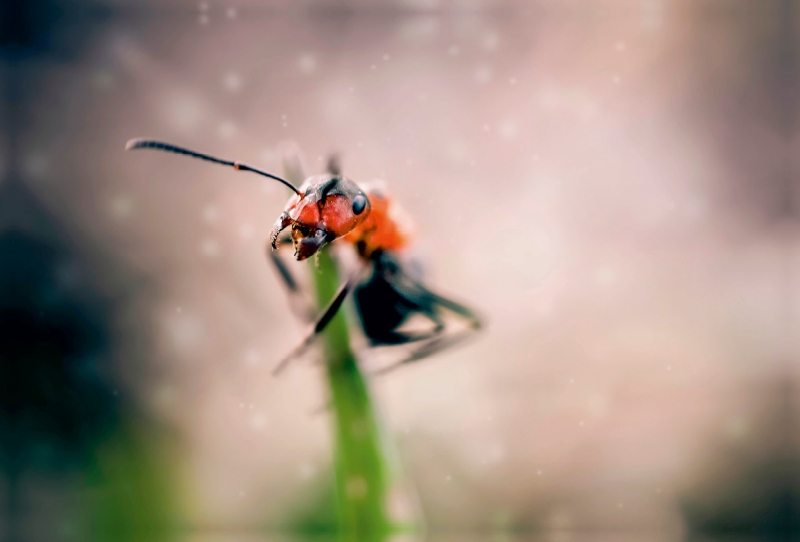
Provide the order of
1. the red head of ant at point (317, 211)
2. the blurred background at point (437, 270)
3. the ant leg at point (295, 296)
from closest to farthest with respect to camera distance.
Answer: the red head of ant at point (317, 211) → the ant leg at point (295, 296) → the blurred background at point (437, 270)

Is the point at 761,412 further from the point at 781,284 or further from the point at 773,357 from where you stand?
→ the point at 781,284

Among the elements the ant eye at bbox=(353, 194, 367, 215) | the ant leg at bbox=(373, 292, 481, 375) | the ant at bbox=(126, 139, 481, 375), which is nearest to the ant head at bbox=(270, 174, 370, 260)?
the ant eye at bbox=(353, 194, 367, 215)

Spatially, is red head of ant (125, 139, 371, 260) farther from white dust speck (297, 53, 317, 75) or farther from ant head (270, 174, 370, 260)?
white dust speck (297, 53, 317, 75)

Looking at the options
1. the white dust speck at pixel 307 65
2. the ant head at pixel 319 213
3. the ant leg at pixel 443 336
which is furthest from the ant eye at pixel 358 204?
the white dust speck at pixel 307 65

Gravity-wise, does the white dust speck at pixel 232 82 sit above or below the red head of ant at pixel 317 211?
above

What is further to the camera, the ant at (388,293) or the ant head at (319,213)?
the ant at (388,293)

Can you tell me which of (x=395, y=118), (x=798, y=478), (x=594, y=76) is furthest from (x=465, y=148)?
(x=798, y=478)

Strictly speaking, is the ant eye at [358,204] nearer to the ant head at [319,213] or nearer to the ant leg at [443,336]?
the ant head at [319,213]
